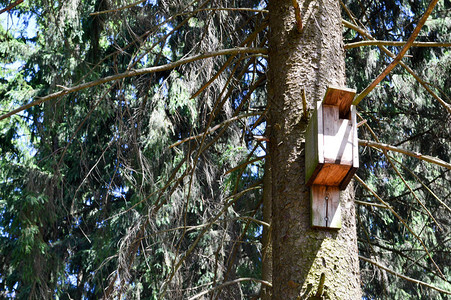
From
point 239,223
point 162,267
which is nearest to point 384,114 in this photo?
point 239,223

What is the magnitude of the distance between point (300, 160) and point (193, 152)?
1559 millimetres

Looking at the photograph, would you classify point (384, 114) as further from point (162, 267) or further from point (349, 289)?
point (349, 289)

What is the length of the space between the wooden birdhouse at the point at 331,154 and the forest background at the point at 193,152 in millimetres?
536

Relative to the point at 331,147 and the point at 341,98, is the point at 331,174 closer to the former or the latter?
the point at 331,147

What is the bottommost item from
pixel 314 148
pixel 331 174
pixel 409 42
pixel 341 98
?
pixel 331 174

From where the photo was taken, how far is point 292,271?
2.16 metres

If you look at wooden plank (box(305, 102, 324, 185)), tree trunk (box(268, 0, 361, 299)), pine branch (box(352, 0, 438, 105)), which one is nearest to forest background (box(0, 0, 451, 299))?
tree trunk (box(268, 0, 361, 299))

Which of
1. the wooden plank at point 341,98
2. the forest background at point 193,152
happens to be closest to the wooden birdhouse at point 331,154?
the wooden plank at point 341,98

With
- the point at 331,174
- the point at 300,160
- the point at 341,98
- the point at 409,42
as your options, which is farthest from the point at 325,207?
the point at 409,42

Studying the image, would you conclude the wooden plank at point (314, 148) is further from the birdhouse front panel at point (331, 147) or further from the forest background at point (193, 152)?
the forest background at point (193, 152)

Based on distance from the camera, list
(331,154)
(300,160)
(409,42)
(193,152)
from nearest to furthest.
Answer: (409,42), (331,154), (300,160), (193,152)

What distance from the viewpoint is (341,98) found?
222 centimetres

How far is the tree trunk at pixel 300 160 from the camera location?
214cm

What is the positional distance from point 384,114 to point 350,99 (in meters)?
5.37
